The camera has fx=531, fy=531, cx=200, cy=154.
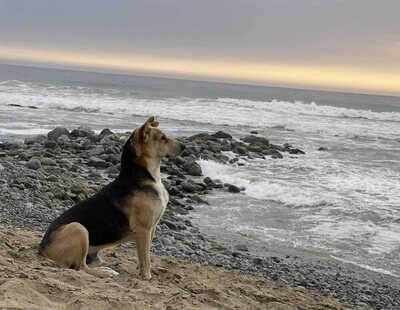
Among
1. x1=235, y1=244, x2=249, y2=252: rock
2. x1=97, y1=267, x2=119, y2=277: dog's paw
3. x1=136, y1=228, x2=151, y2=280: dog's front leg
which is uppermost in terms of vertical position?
x1=136, y1=228, x2=151, y2=280: dog's front leg

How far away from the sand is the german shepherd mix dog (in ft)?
0.66

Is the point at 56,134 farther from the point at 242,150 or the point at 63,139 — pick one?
the point at 242,150

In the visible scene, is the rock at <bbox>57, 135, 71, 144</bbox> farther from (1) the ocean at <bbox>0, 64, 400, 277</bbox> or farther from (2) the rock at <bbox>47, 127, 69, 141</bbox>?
(1) the ocean at <bbox>0, 64, 400, 277</bbox>

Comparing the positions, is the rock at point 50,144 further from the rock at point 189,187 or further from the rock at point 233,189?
the rock at point 233,189

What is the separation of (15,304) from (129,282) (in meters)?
1.57

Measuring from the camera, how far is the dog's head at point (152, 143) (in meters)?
5.64

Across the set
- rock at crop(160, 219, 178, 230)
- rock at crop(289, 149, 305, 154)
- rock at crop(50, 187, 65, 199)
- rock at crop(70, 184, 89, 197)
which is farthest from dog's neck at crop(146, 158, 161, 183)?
rock at crop(289, 149, 305, 154)

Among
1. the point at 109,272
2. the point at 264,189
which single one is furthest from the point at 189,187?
the point at 109,272

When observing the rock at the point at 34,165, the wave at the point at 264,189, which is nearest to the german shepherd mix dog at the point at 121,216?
the wave at the point at 264,189

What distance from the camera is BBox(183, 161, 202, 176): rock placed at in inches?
618

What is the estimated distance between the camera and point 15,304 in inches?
146

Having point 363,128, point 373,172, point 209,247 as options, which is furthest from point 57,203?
point 363,128

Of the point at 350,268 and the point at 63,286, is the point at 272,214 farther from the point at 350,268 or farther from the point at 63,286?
the point at 63,286

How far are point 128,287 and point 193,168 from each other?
1099 cm
